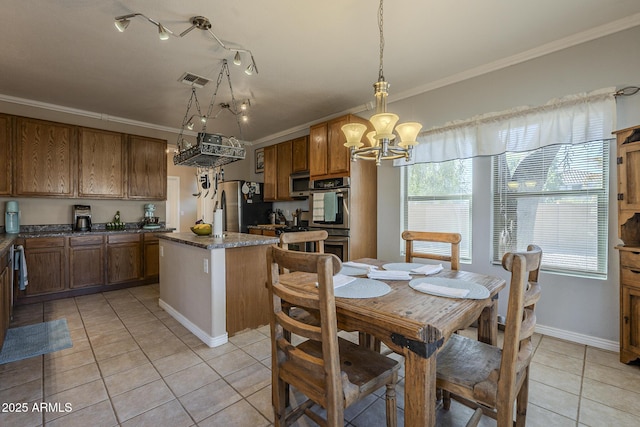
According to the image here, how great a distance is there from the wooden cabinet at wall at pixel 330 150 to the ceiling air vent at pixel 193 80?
5.03 ft

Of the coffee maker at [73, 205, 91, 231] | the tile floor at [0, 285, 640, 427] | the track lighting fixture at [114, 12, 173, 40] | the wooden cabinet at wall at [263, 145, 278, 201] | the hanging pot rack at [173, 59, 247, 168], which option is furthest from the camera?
the wooden cabinet at wall at [263, 145, 278, 201]

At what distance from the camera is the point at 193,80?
3229mm

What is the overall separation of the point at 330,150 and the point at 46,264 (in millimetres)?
3921

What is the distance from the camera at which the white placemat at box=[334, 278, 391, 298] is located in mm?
1430

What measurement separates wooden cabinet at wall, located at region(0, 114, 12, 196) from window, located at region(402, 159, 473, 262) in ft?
16.3

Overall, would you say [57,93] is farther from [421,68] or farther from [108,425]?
[421,68]

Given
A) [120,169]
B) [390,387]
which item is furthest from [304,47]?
[120,169]

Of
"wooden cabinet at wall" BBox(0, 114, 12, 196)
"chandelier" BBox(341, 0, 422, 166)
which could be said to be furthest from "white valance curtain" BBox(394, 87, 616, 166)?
"wooden cabinet at wall" BBox(0, 114, 12, 196)

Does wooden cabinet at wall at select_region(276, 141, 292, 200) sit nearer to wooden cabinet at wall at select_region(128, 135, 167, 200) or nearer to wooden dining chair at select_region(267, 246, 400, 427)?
wooden cabinet at wall at select_region(128, 135, 167, 200)

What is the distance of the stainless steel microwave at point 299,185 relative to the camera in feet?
14.7

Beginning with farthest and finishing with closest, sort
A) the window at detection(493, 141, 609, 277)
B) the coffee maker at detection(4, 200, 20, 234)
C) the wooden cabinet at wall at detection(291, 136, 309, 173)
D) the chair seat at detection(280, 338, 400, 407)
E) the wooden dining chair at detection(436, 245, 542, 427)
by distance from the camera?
1. the wooden cabinet at wall at detection(291, 136, 309, 173)
2. the coffee maker at detection(4, 200, 20, 234)
3. the window at detection(493, 141, 609, 277)
4. the chair seat at detection(280, 338, 400, 407)
5. the wooden dining chair at detection(436, 245, 542, 427)

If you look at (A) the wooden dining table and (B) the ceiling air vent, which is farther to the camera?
(B) the ceiling air vent

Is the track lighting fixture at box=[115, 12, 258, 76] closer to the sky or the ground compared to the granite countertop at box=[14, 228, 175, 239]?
closer to the sky

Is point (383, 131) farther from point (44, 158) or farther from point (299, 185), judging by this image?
point (44, 158)
